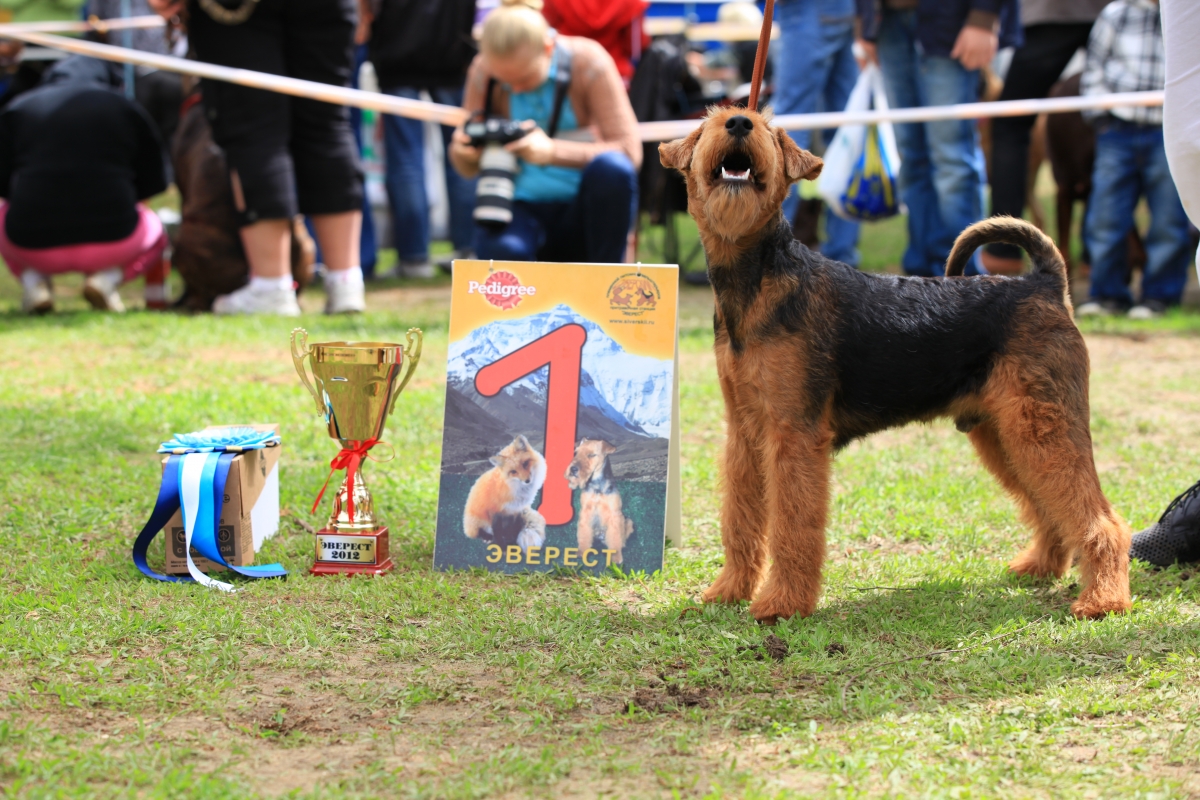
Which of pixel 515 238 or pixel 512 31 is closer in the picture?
pixel 512 31

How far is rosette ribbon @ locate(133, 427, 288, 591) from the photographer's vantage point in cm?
324

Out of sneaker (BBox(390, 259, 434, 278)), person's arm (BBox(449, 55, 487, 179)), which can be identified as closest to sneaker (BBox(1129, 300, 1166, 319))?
person's arm (BBox(449, 55, 487, 179))

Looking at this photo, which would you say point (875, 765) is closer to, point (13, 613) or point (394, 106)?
point (13, 613)

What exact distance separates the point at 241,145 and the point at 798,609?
525 cm

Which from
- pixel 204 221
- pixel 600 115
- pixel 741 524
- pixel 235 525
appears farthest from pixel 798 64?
pixel 235 525

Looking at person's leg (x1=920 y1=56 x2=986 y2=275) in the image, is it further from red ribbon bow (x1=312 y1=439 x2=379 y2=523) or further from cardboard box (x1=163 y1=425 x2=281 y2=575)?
cardboard box (x1=163 y1=425 x2=281 y2=575)

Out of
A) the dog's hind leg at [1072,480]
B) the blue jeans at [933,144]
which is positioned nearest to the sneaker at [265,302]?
the blue jeans at [933,144]

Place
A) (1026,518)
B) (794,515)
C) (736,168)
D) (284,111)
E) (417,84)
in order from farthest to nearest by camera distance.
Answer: (417,84) < (284,111) < (1026,518) < (794,515) < (736,168)

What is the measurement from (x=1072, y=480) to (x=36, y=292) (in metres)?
7.17

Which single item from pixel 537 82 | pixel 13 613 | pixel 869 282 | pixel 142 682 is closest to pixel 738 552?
pixel 869 282

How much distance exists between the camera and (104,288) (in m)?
7.65

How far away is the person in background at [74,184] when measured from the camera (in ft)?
23.8

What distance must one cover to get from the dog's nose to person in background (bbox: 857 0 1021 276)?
15.5 ft

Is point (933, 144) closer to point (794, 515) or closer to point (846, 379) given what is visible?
point (846, 379)
